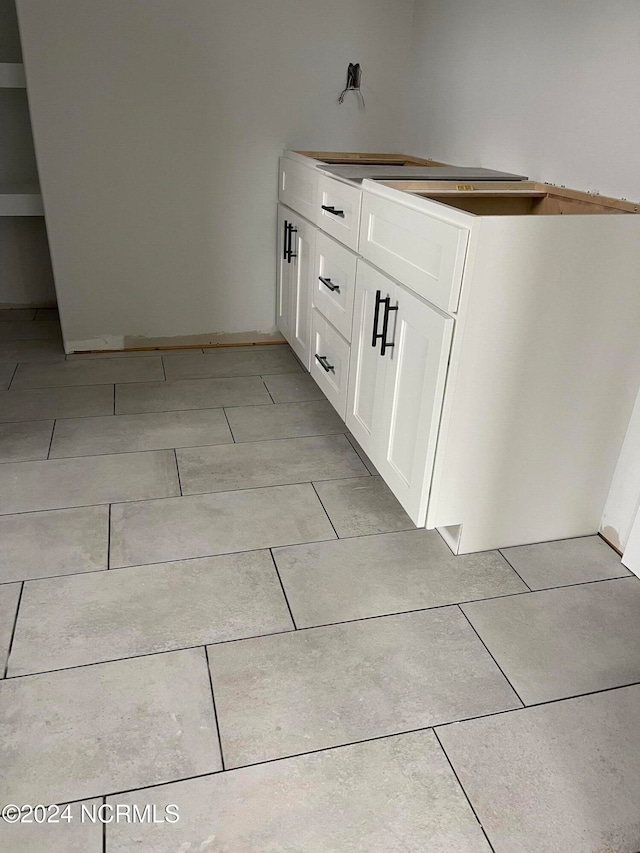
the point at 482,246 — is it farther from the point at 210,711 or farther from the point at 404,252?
the point at 210,711

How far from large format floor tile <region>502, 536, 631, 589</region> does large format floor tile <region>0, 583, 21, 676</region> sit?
1312mm

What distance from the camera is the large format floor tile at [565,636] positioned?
152cm

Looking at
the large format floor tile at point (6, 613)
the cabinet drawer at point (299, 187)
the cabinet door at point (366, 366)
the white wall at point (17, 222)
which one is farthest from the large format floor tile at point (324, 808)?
the white wall at point (17, 222)

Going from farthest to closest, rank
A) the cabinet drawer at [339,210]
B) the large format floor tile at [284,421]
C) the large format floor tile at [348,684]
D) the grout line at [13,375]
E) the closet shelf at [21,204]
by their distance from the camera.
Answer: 1. the closet shelf at [21,204]
2. the grout line at [13,375]
3. the large format floor tile at [284,421]
4. the cabinet drawer at [339,210]
5. the large format floor tile at [348,684]

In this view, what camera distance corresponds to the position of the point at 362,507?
2.12m

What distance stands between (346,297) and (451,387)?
75 cm

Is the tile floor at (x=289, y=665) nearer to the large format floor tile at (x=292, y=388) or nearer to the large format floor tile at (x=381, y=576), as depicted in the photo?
the large format floor tile at (x=381, y=576)

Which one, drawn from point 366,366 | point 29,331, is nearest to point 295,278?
point 366,366

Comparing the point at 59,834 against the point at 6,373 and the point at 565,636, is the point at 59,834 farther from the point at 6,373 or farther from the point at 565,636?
the point at 6,373

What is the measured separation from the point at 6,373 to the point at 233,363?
100 cm

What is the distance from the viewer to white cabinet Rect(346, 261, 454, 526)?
169 centimetres

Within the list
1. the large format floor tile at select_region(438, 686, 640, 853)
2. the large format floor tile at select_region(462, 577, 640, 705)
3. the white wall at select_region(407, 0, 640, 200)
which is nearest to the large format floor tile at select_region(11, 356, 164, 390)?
the white wall at select_region(407, 0, 640, 200)

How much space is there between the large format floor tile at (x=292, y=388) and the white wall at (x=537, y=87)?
112cm

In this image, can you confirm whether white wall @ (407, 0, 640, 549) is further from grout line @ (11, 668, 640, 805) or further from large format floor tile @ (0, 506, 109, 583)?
large format floor tile @ (0, 506, 109, 583)
